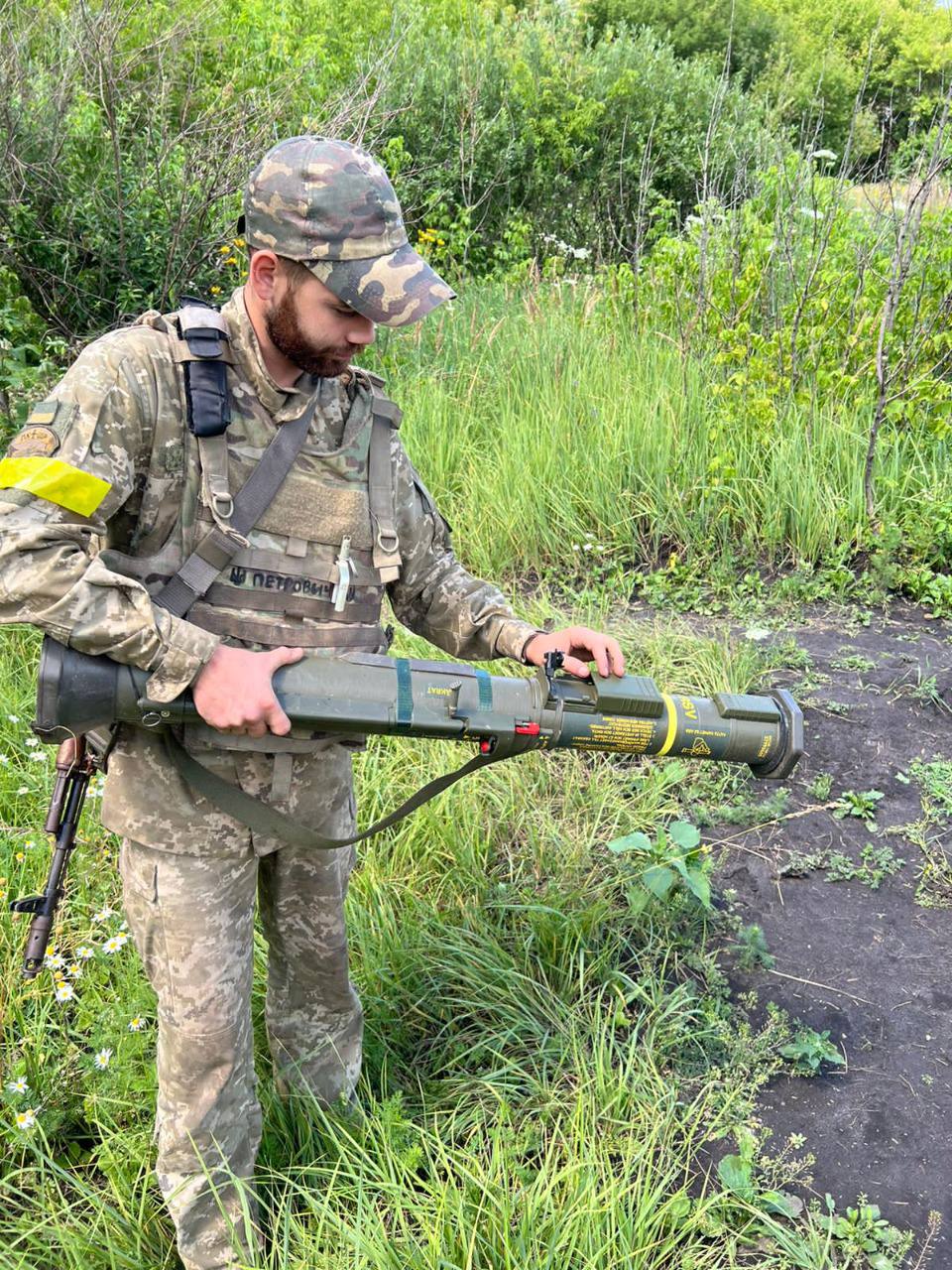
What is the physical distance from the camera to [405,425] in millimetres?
5098

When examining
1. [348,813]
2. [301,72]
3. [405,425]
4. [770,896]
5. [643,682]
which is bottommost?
[770,896]

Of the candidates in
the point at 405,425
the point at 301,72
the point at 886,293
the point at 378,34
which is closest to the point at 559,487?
the point at 405,425

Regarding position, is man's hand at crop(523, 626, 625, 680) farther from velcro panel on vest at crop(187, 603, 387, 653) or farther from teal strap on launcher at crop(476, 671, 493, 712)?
velcro panel on vest at crop(187, 603, 387, 653)

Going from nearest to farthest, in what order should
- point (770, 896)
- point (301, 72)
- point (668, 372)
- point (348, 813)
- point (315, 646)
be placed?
point (315, 646)
point (348, 813)
point (770, 896)
point (668, 372)
point (301, 72)

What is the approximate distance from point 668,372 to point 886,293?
1076 mm

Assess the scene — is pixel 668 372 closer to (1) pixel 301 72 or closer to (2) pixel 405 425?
(2) pixel 405 425

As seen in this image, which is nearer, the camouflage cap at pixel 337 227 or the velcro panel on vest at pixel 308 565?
the camouflage cap at pixel 337 227

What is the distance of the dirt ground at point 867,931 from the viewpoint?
2367 millimetres

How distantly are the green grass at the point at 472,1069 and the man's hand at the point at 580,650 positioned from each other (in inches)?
36.4

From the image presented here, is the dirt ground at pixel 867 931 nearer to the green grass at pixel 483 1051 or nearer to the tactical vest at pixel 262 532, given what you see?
the green grass at pixel 483 1051

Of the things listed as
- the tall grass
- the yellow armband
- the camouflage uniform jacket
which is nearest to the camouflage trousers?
the camouflage uniform jacket

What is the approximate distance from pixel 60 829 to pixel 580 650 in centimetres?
114

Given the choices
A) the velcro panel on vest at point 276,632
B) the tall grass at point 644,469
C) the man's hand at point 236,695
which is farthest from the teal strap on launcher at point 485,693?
the tall grass at point 644,469

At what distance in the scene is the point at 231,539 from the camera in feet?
6.18
